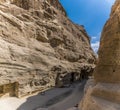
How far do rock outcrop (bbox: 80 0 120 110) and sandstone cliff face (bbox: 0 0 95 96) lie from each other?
8633mm

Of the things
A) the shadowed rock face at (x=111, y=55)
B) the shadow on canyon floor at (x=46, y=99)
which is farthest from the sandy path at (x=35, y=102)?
the shadowed rock face at (x=111, y=55)

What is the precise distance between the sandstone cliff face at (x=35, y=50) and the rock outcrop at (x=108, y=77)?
8633 mm

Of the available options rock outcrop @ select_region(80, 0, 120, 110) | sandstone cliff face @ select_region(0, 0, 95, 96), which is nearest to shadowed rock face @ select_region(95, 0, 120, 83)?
rock outcrop @ select_region(80, 0, 120, 110)

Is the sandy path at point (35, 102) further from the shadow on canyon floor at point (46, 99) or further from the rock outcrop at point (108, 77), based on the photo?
the rock outcrop at point (108, 77)

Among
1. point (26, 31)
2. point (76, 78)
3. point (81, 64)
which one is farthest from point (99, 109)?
point (81, 64)

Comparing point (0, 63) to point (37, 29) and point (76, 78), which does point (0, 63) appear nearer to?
point (37, 29)

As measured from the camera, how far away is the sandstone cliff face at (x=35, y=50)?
1569 centimetres

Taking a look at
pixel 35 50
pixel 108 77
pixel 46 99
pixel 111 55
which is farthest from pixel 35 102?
pixel 111 55

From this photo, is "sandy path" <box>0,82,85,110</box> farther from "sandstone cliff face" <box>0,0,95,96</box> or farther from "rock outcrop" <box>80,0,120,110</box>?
"rock outcrop" <box>80,0,120,110</box>

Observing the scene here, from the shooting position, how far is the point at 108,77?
7754mm

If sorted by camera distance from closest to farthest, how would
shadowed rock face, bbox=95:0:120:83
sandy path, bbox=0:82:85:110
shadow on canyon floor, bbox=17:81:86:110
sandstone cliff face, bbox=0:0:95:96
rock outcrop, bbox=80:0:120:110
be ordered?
rock outcrop, bbox=80:0:120:110, shadowed rock face, bbox=95:0:120:83, sandy path, bbox=0:82:85:110, shadow on canyon floor, bbox=17:81:86:110, sandstone cliff face, bbox=0:0:95:96

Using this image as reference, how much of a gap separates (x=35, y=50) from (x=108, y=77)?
468 inches

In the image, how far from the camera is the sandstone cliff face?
618 inches

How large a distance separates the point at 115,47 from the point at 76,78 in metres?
18.4
